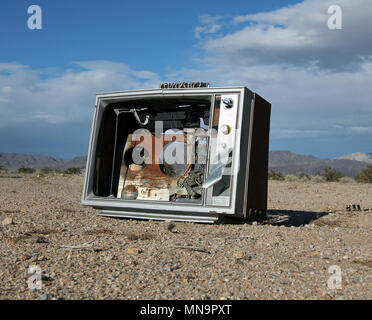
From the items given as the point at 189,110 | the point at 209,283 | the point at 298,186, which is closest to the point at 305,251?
the point at 209,283

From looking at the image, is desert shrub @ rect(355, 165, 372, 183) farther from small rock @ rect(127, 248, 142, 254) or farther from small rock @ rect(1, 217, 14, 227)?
small rock @ rect(127, 248, 142, 254)

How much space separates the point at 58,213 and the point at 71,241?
7.63 ft

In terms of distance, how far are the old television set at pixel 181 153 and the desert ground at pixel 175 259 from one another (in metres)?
0.33

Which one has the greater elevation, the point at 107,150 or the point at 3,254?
the point at 107,150

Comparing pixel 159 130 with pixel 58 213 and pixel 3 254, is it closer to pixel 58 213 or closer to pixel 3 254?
pixel 58 213

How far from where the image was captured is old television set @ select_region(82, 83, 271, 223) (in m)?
6.33

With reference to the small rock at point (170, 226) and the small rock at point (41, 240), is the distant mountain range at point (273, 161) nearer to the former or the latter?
the small rock at point (170, 226)

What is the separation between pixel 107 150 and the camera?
8.07 meters

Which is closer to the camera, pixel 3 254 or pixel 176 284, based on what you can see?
pixel 176 284

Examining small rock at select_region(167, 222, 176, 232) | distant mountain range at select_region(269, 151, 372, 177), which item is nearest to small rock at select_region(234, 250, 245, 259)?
small rock at select_region(167, 222, 176, 232)

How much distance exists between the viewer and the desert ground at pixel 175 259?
3.39 meters

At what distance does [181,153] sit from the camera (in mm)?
→ 7617

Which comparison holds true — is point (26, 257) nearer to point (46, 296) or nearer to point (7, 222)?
point (46, 296)

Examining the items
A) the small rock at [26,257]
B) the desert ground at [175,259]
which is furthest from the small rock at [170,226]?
the small rock at [26,257]
